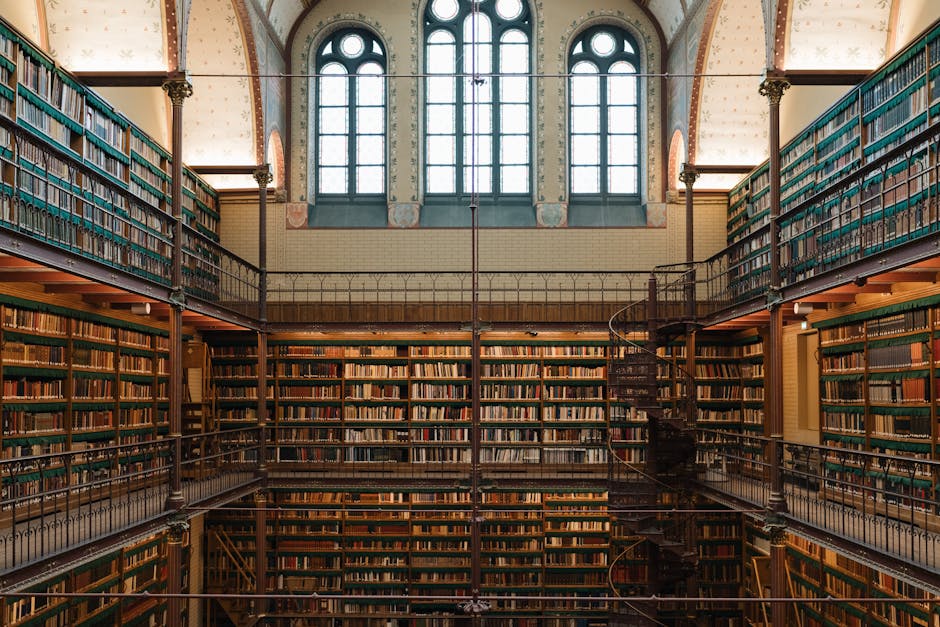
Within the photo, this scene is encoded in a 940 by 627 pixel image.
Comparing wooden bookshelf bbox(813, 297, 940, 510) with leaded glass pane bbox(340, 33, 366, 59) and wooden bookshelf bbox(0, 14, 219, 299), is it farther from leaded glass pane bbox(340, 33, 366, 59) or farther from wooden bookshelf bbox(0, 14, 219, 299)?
leaded glass pane bbox(340, 33, 366, 59)

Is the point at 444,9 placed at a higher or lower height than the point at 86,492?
higher

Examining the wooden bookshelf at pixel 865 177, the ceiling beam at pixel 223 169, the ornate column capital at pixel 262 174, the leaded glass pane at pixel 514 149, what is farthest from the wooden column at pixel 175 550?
the leaded glass pane at pixel 514 149

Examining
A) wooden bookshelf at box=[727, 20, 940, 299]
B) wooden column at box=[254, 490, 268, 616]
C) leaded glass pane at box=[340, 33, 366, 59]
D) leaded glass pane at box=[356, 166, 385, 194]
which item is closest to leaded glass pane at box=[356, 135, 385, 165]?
leaded glass pane at box=[356, 166, 385, 194]

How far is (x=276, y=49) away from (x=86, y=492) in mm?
7430

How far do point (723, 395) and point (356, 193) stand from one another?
20.6ft

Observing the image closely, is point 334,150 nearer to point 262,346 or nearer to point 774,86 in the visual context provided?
point 262,346

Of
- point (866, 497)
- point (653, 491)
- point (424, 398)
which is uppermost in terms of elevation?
point (424, 398)

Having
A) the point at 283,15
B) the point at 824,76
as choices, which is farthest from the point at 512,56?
the point at 824,76

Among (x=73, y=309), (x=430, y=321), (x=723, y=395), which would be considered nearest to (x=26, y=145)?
(x=73, y=309)

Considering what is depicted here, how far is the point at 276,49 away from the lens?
44.8 feet

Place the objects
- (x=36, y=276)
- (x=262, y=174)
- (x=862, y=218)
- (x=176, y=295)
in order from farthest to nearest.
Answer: (x=262, y=174) < (x=176, y=295) < (x=36, y=276) < (x=862, y=218)

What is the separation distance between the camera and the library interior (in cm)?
813

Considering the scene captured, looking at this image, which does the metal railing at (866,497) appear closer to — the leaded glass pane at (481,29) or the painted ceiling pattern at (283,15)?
the leaded glass pane at (481,29)

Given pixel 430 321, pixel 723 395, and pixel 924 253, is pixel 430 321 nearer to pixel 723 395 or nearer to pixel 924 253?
pixel 723 395
